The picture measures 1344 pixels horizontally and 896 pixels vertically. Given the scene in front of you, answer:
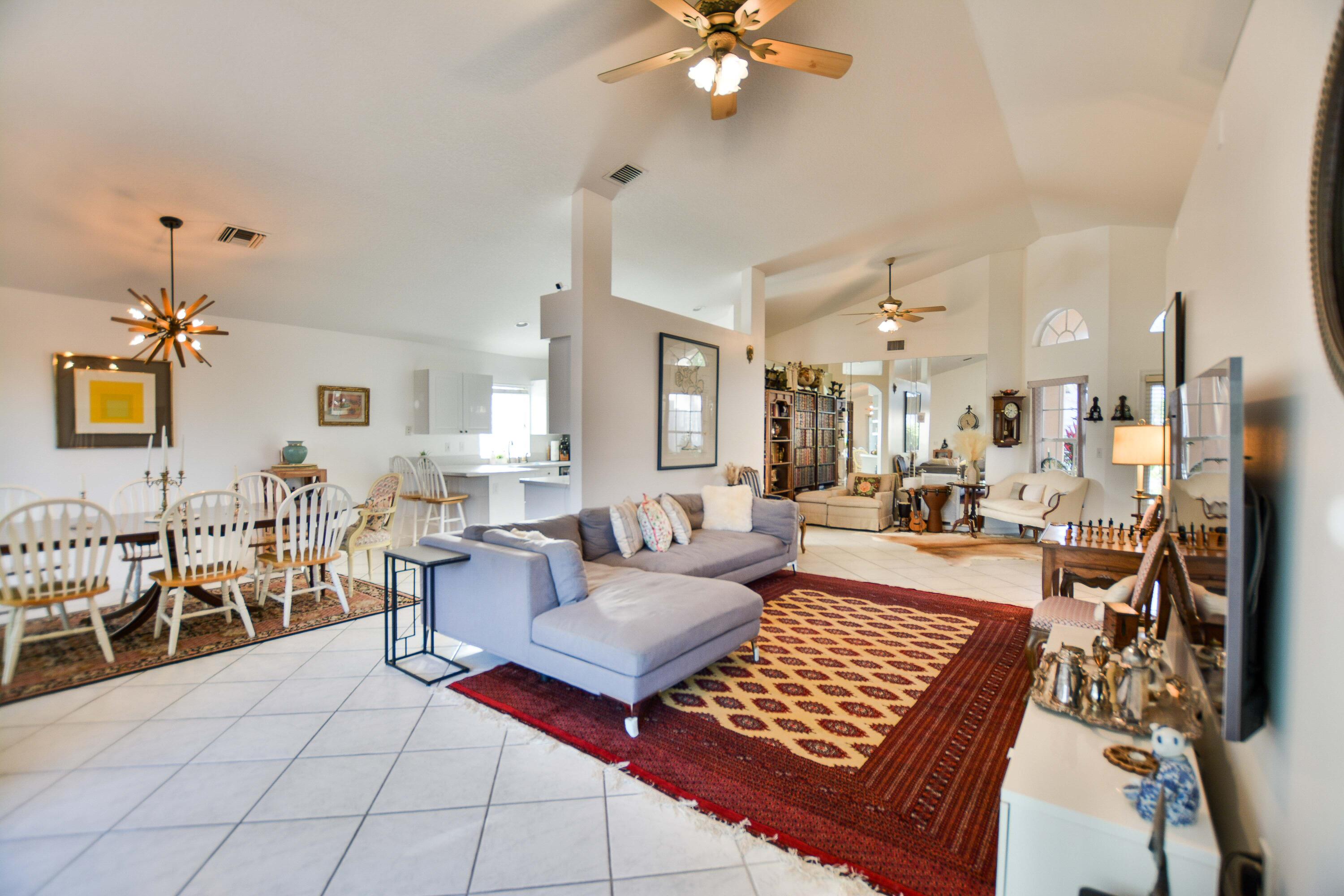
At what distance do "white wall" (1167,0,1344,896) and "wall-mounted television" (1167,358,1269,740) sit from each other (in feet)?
0.12

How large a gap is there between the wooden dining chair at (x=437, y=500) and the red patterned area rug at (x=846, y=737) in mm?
3910

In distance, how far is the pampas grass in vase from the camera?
797 cm

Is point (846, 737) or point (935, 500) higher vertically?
point (935, 500)

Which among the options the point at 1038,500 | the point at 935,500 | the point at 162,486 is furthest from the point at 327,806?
the point at 935,500

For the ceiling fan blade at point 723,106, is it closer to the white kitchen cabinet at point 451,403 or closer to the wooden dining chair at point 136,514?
the wooden dining chair at point 136,514

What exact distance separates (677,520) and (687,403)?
1.33 m

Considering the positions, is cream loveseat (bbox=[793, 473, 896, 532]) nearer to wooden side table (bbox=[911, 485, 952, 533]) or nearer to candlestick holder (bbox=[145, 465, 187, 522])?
wooden side table (bbox=[911, 485, 952, 533])

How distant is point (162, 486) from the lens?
3857 mm

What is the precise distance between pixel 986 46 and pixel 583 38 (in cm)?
226

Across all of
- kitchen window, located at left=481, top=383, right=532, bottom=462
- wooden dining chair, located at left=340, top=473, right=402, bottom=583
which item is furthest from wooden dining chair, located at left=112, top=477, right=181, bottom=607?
kitchen window, located at left=481, top=383, right=532, bottom=462

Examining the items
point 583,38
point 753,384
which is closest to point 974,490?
point 753,384

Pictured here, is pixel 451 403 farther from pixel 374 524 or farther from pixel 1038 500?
pixel 1038 500

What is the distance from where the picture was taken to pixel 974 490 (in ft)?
25.6

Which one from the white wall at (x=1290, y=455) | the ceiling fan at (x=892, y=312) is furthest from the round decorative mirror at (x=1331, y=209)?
the ceiling fan at (x=892, y=312)
